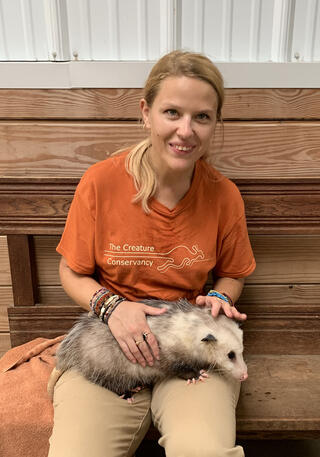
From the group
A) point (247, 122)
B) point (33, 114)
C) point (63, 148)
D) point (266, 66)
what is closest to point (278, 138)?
point (247, 122)

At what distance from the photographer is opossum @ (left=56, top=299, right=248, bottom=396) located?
1.42m

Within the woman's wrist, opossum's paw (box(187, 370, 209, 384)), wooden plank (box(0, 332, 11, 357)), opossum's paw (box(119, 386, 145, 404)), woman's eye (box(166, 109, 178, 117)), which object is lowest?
wooden plank (box(0, 332, 11, 357))

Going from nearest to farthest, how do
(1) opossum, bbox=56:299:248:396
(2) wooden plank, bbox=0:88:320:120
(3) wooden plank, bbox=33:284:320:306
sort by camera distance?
(1) opossum, bbox=56:299:248:396 < (2) wooden plank, bbox=0:88:320:120 < (3) wooden plank, bbox=33:284:320:306

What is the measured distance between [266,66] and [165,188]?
702mm

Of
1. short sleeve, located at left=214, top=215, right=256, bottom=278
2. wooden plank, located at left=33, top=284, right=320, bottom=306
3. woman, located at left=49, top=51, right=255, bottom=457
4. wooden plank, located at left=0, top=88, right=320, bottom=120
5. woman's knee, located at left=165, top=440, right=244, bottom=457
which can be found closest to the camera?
woman's knee, located at left=165, top=440, right=244, bottom=457

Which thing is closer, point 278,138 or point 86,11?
point 86,11

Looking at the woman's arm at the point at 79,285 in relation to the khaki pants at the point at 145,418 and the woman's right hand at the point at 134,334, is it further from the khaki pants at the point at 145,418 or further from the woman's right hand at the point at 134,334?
the khaki pants at the point at 145,418

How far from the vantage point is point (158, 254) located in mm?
1588

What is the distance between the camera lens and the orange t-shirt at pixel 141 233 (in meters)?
1.56

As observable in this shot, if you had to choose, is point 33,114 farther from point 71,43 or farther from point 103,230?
point 103,230

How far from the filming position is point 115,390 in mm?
1442

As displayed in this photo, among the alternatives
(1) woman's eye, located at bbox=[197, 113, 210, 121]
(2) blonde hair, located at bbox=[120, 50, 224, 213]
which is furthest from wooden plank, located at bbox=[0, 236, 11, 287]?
(1) woman's eye, located at bbox=[197, 113, 210, 121]

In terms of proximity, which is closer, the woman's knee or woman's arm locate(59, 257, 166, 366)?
the woman's knee

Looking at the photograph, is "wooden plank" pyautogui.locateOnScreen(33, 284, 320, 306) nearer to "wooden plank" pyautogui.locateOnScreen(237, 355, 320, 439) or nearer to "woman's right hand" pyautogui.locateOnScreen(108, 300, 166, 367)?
"wooden plank" pyautogui.locateOnScreen(237, 355, 320, 439)
